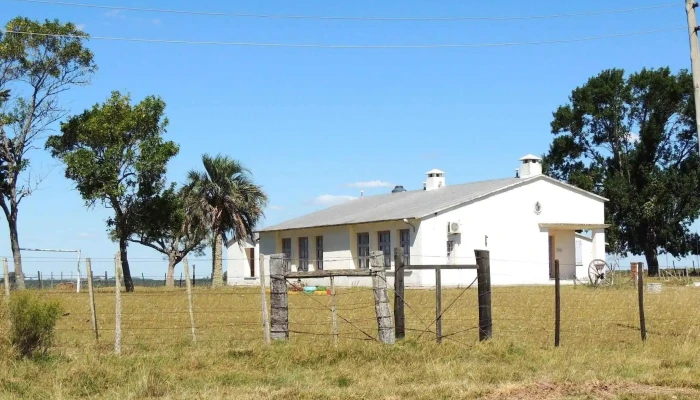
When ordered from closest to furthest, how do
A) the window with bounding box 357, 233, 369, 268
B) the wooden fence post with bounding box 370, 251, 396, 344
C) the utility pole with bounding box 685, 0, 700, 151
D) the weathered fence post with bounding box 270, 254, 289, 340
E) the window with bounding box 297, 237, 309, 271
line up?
the wooden fence post with bounding box 370, 251, 396, 344, the weathered fence post with bounding box 270, 254, 289, 340, the utility pole with bounding box 685, 0, 700, 151, the window with bounding box 357, 233, 369, 268, the window with bounding box 297, 237, 309, 271

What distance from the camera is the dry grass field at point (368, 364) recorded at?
437 inches

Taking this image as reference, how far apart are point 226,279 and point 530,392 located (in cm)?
4846

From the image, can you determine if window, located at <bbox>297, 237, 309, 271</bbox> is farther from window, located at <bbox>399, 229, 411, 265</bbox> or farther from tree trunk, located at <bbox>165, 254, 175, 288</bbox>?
window, located at <bbox>399, 229, 411, 265</bbox>

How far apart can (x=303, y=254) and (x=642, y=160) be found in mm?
21565

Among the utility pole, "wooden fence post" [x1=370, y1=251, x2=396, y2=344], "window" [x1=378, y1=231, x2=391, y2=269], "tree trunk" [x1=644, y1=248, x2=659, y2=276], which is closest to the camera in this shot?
"wooden fence post" [x1=370, y1=251, x2=396, y2=344]

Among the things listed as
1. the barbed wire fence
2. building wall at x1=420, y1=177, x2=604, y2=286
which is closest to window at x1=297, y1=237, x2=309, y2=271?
building wall at x1=420, y1=177, x2=604, y2=286

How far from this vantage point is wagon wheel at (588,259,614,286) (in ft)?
112

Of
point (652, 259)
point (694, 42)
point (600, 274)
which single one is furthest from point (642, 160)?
point (694, 42)

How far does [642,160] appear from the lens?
52625mm

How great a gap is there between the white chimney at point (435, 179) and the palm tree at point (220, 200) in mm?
9305

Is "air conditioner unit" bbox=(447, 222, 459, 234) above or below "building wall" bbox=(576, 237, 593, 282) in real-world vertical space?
above

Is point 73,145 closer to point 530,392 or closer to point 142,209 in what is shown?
point 142,209

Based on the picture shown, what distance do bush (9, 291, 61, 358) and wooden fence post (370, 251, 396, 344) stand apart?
525 cm

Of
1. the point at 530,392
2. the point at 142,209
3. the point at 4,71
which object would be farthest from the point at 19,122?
the point at 530,392
